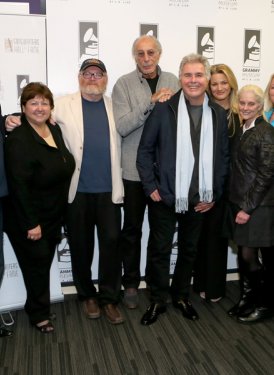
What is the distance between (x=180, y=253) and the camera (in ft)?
9.04

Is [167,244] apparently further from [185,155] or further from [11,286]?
[11,286]

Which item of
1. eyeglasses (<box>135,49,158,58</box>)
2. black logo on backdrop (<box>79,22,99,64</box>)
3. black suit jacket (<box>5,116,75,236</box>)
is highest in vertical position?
black logo on backdrop (<box>79,22,99,64</box>)

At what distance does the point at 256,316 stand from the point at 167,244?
0.81 meters

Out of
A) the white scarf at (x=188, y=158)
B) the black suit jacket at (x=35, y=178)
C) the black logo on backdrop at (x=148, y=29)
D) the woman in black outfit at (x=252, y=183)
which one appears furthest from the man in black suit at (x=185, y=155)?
the black logo on backdrop at (x=148, y=29)

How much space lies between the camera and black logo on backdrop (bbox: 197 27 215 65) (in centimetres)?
320

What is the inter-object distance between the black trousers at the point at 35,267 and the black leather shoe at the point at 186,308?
3.02ft

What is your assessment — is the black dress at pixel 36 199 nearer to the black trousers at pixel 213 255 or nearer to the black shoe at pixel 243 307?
the black trousers at pixel 213 255

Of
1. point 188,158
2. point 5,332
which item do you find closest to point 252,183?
point 188,158

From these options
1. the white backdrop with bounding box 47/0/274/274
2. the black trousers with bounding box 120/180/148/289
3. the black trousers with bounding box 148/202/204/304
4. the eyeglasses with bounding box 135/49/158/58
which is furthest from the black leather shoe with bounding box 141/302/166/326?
the eyeglasses with bounding box 135/49/158/58

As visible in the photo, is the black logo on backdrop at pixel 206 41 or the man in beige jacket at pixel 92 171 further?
the black logo on backdrop at pixel 206 41

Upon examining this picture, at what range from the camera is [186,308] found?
9.19 ft

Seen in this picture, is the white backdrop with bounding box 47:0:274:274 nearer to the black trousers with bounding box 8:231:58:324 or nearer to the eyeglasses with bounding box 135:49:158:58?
the eyeglasses with bounding box 135:49:158:58

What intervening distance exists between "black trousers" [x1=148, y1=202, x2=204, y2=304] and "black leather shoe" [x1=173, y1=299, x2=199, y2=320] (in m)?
0.08

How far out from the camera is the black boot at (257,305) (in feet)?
8.81
